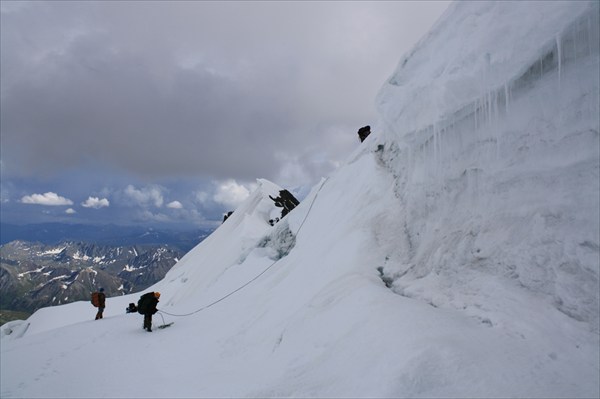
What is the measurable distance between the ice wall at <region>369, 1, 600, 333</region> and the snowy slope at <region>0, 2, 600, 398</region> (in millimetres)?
36

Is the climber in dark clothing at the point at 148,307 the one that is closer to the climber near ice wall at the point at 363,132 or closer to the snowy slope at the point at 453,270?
the snowy slope at the point at 453,270

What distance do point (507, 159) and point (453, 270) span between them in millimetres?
3431

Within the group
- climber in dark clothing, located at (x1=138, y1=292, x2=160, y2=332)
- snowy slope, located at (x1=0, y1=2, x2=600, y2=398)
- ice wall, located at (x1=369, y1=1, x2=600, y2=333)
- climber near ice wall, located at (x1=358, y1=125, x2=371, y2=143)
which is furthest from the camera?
climber near ice wall, located at (x1=358, y1=125, x2=371, y2=143)

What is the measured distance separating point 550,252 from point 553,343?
200cm

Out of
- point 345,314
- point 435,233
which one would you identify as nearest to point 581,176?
point 435,233

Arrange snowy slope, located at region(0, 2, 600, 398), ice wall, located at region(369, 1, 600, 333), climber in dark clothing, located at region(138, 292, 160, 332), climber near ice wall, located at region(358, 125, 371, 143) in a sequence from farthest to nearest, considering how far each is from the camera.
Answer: climber near ice wall, located at region(358, 125, 371, 143) → climber in dark clothing, located at region(138, 292, 160, 332) → ice wall, located at region(369, 1, 600, 333) → snowy slope, located at region(0, 2, 600, 398)

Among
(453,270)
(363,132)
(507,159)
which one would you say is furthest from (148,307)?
(363,132)

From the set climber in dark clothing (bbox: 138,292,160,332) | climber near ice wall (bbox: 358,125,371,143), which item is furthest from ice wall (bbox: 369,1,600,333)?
climber near ice wall (bbox: 358,125,371,143)

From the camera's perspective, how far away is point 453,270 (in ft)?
30.7

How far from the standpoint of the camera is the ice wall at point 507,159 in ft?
22.8

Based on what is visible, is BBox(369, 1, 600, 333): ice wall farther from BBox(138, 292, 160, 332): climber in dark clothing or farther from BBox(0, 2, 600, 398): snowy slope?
BBox(138, 292, 160, 332): climber in dark clothing

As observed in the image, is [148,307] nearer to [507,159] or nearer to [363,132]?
[507,159]

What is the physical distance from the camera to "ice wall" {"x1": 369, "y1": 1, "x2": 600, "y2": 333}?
695cm

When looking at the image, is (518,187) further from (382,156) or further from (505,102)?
(382,156)
